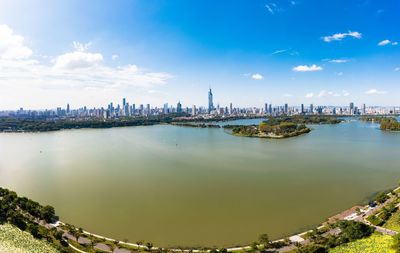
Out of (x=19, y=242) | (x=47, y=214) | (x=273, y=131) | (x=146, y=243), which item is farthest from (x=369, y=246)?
(x=273, y=131)

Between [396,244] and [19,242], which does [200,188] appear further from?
[396,244]

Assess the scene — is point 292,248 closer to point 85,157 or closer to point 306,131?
point 85,157

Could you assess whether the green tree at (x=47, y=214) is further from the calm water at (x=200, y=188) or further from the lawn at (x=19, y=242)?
the lawn at (x=19, y=242)

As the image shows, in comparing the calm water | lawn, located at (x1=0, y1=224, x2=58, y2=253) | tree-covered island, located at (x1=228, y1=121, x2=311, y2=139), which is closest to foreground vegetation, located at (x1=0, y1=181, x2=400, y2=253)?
lawn, located at (x1=0, y1=224, x2=58, y2=253)

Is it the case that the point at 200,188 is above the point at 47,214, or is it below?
below

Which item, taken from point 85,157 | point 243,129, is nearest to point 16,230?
point 85,157

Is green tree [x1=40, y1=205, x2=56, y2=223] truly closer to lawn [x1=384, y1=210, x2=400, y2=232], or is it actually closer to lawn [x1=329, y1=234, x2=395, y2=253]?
lawn [x1=329, y1=234, x2=395, y2=253]

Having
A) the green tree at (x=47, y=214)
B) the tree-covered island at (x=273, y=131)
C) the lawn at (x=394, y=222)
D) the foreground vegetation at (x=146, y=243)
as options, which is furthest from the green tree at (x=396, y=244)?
the tree-covered island at (x=273, y=131)
